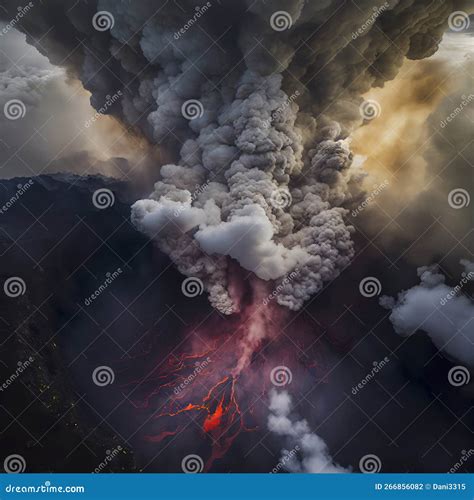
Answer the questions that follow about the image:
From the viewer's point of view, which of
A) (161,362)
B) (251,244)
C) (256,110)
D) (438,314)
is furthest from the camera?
(161,362)

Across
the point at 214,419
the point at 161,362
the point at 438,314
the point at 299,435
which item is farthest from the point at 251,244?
the point at 299,435

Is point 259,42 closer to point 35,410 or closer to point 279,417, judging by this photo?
point 279,417

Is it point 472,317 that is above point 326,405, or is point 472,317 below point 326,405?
above

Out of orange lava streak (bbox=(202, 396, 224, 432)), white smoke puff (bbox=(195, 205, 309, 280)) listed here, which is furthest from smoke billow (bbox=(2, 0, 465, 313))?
orange lava streak (bbox=(202, 396, 224, 432))

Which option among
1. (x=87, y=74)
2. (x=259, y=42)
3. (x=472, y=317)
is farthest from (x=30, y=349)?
(x=472, y=317)

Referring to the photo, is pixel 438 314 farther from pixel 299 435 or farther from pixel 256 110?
pixel 256 110

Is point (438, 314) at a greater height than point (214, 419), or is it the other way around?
point (438, 314)
